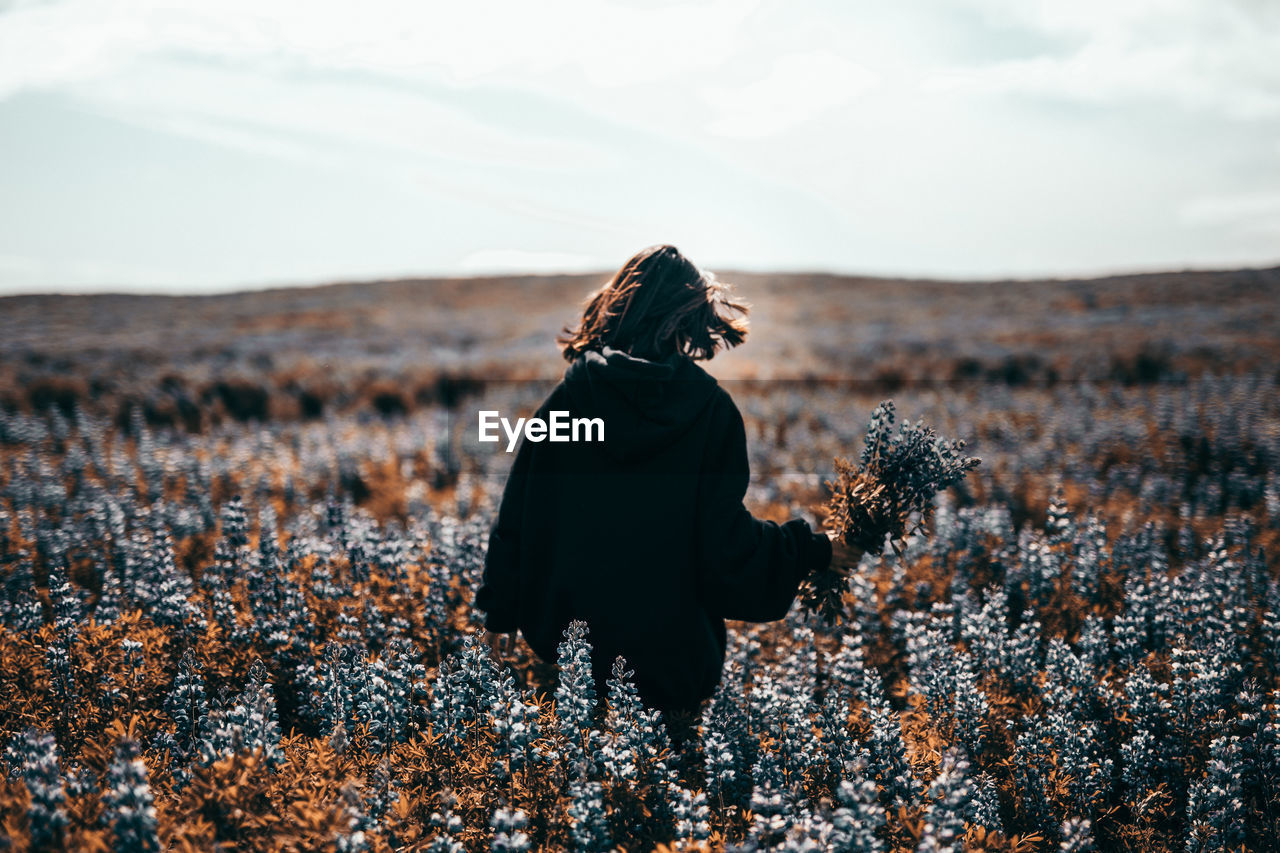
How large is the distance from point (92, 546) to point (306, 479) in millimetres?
3599

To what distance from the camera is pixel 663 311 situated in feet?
10.8

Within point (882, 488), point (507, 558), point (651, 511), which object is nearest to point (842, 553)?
point (882, 488)

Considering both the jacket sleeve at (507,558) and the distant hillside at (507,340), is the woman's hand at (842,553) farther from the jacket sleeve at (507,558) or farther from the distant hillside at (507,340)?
the distant hillside at (507,340)

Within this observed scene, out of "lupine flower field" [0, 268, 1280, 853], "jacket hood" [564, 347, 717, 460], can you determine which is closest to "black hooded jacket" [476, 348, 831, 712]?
"jacket hood" [564, 347, 717, 460]

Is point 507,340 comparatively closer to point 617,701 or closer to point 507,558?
point 507,558

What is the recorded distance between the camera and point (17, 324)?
36.1 metres

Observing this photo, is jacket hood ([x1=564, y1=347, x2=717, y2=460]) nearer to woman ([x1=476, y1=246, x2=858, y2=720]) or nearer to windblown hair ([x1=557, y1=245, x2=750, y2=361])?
woman ([x1=476, y1=246, x2=858, y2=720])

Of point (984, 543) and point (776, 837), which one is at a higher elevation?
point (984, 543)

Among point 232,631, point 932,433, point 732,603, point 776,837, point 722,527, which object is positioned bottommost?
point 776,837

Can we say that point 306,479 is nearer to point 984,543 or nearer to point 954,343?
point 984,543

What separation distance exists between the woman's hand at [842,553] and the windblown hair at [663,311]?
103 centimetres

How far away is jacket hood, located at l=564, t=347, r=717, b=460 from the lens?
3143 mm

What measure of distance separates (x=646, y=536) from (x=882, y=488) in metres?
1.11

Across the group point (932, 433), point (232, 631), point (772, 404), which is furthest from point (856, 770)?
point (772, 404)
